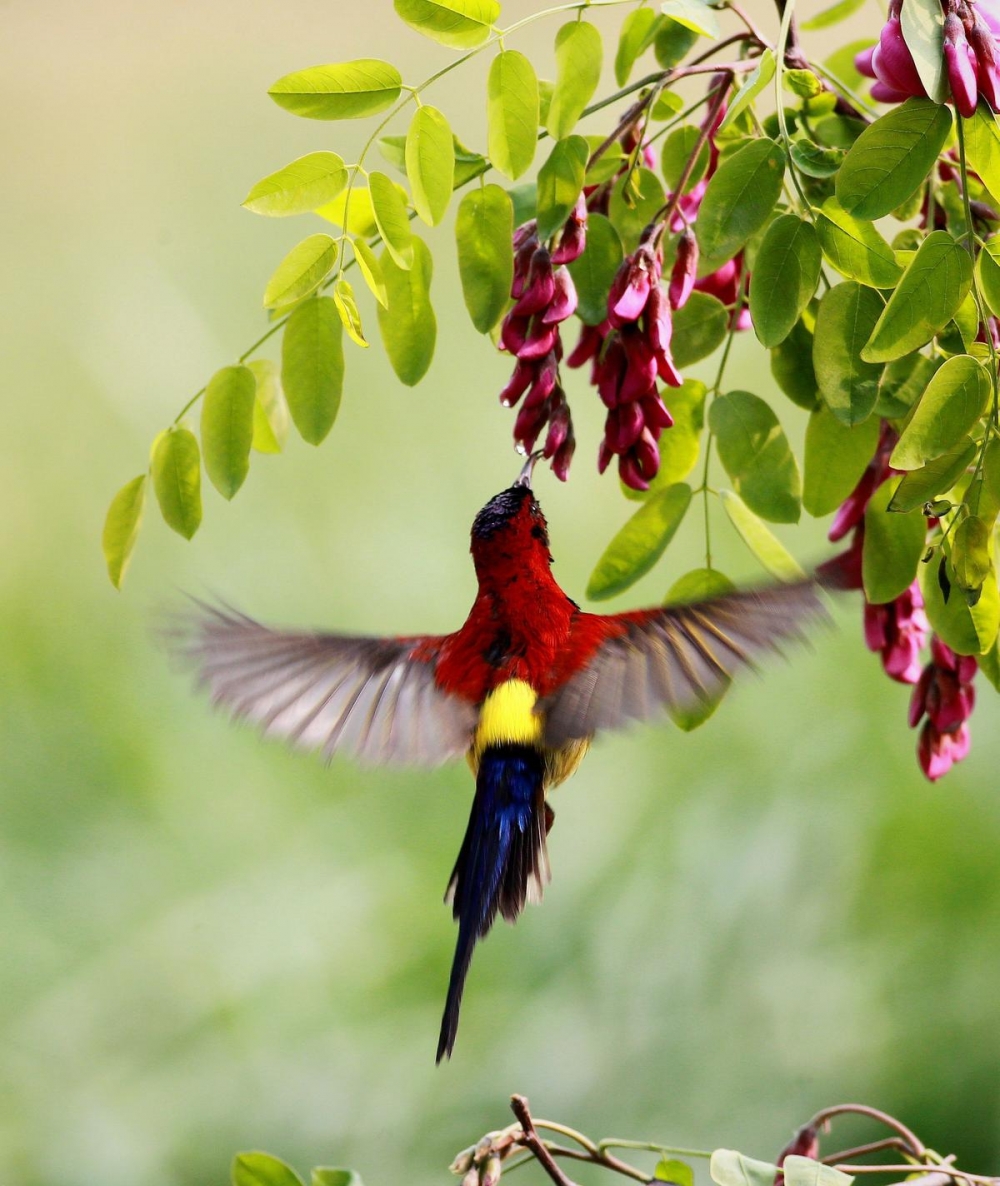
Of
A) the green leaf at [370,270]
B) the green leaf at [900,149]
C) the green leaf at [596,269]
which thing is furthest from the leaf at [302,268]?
the green leaf at [900,149]

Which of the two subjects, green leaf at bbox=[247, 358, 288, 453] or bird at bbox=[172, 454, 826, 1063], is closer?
bird at bbox=[172, 454, 826, 1063]

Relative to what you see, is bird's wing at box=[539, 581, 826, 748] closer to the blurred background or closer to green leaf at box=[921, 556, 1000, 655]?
green leaf at box=[921, 556, 1000, 655]

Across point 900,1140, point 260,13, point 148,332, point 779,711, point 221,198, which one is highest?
point 260,13

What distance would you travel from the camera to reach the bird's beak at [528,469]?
59cm

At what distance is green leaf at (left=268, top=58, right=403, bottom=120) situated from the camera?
53cm

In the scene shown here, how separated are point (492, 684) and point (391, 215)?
0.24m

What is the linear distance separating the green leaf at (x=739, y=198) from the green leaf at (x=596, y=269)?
0.29 ft

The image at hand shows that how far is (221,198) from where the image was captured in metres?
1.93

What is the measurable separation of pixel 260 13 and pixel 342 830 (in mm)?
1280

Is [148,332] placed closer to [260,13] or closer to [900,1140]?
[260,13]

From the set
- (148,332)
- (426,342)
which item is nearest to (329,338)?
(426,342)

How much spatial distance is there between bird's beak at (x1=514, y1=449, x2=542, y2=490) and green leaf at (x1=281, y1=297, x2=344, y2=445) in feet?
0.30

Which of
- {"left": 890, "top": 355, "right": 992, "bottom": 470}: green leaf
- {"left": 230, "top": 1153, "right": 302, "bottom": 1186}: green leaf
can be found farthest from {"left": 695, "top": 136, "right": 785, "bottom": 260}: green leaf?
{"left": 230, "top": 1153, "right": 302, "bottom": 1186}: green leaf

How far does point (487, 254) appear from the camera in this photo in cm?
54
